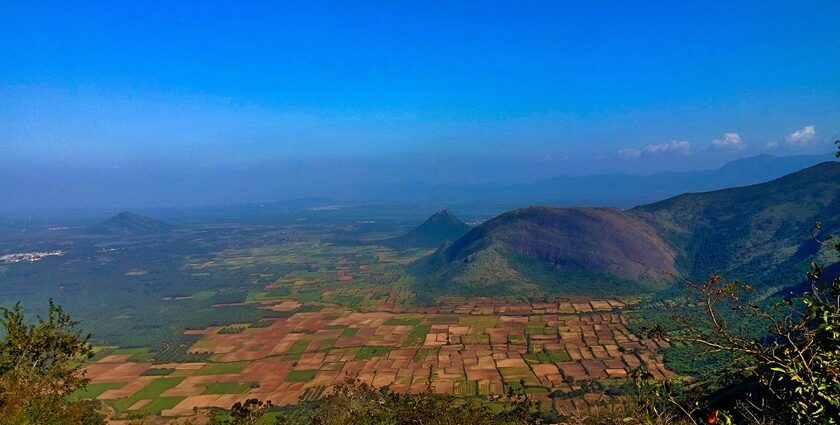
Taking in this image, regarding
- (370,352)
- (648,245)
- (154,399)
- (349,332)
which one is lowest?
(349,332)

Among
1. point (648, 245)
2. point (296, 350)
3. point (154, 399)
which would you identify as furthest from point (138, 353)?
point (648, 245)

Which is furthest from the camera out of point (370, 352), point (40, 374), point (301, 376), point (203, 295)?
point (203, 295)

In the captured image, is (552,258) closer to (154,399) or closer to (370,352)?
(370,352)

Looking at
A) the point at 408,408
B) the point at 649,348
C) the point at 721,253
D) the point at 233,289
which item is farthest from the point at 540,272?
the point at 408,408

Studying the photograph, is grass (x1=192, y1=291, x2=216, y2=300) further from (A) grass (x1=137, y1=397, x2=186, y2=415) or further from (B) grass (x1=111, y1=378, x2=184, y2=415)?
(A) grass (x1=137, y1=397, x2=186, y2=415)

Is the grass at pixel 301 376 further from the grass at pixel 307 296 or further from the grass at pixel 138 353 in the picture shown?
the grass at pixel 307 296

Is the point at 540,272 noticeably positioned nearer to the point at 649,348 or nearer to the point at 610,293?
the point at 610,293
